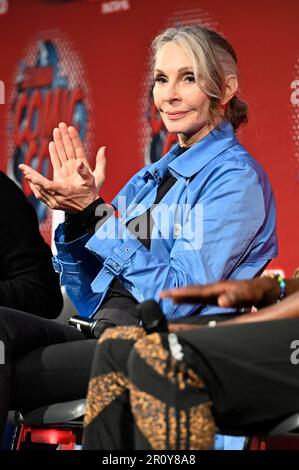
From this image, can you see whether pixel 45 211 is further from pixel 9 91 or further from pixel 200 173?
pixel 200 173

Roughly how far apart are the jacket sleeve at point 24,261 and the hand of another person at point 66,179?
1.13 feet

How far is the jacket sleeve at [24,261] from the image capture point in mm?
2441

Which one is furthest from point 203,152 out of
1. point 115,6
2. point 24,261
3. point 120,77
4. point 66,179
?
point 115,6

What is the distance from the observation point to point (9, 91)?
12.6 ft

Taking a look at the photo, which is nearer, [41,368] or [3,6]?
[41,368]

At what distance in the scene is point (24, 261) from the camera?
2.49 m

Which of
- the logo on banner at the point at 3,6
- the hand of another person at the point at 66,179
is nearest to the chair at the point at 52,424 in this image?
the hand of another person at the point at 66,179

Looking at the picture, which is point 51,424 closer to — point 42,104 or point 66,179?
point 66,179

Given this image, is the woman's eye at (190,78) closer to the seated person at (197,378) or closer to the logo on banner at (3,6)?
the seated person at (197,378)

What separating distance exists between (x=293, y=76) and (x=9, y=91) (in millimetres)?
1359

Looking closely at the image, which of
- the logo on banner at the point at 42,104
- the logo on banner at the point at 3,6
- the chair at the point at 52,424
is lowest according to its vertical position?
the chair at the point at 52,424

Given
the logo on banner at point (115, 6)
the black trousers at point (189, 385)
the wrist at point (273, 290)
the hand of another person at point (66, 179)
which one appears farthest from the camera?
the logo on banner at point (115, 6)

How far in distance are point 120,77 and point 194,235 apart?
1.72 meters

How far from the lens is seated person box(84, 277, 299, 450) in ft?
4.47
